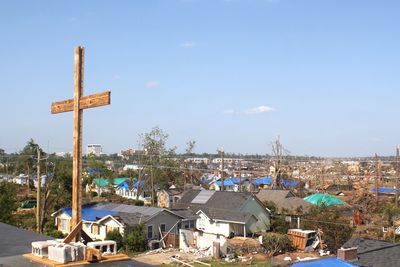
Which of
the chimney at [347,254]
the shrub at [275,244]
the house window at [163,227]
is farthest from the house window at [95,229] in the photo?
the chimney at [347,254]

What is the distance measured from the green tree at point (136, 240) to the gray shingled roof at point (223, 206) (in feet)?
27.5

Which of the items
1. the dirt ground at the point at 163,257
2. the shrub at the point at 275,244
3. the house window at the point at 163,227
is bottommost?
the dirt ground at the point at 163,257

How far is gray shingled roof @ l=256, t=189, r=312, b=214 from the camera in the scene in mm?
45647

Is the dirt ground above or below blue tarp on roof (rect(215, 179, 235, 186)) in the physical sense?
below

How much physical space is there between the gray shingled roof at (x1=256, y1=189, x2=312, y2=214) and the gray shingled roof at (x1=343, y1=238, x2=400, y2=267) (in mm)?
23711

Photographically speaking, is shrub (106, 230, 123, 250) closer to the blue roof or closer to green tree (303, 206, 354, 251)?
green tree (303, 206, 354, 251)

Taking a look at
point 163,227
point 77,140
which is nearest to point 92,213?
point 163,227

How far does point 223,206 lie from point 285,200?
10140 mm

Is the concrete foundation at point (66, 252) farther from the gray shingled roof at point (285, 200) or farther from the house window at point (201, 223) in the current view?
the gray shingled roof at point (285, 200)

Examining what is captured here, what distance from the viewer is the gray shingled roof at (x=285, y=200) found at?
45.6 m

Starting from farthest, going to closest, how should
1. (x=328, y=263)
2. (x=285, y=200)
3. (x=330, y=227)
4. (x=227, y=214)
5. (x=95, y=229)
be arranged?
(x=285, y=200)
(x=227, y=214)
(x=95, y=229)
(x=330, y=227)
(x=328, y=263)

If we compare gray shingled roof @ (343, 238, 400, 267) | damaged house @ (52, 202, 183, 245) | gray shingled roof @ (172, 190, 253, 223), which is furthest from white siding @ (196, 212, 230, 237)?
gray shingled roof @ (343, 238, 400, 267)

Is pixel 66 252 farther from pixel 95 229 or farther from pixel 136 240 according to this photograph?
pixel 95 229

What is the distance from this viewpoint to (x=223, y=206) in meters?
40.9
